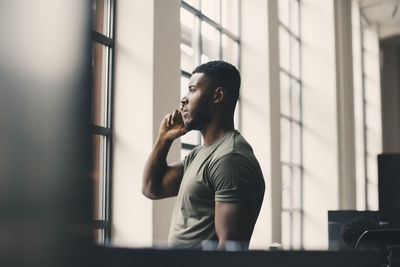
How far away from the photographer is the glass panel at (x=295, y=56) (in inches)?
387

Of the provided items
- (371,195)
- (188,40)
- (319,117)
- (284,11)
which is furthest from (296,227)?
(371,195)

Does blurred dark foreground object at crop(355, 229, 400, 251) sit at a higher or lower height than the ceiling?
lower

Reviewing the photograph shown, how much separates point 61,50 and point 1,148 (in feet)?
0.29

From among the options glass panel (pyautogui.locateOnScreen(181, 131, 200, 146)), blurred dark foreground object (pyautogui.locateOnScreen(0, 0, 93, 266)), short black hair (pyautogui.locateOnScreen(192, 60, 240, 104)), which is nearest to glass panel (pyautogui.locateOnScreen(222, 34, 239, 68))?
glass panel (pyautogui.locateOnScreen(181, 131, 200, 146))

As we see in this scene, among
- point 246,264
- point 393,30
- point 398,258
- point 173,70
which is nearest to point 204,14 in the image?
point 173,70

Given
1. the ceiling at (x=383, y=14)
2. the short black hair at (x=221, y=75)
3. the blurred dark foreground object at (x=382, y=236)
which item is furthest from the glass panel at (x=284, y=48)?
the short black hair at (x=221, y=75)

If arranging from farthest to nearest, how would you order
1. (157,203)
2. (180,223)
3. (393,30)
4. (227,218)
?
(393,30) → (157,203) → (180,223) → (227,218)

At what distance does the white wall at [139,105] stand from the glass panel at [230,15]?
2.84 m

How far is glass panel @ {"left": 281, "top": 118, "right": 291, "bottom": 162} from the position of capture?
29.9ft

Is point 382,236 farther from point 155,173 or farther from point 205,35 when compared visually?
point 205,35

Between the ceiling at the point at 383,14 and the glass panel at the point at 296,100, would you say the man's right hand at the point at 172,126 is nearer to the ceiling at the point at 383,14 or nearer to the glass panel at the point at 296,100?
the glass panel at the point at 296,100

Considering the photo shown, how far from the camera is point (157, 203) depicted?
4.04 meters

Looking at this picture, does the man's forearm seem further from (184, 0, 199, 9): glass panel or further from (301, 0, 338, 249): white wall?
(301, 0, 338, 249): white wall

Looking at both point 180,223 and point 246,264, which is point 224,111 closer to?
point 180,223
